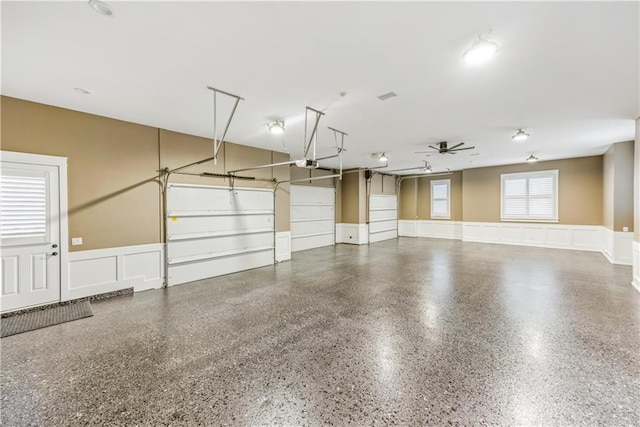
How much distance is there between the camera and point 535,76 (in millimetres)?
2969

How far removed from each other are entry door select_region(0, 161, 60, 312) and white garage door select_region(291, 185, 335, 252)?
18.4ft

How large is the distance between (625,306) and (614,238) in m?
3.97

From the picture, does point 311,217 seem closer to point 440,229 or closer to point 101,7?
point 440,229

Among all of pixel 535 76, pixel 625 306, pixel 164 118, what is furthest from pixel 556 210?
pixel 164 118

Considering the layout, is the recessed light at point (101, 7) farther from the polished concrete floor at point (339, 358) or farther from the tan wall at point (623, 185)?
the tan wall at point (623, 185)

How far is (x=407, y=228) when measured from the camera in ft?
40.7

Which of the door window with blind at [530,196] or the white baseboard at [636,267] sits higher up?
the door window with blind at [530,196]

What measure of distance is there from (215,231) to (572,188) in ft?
34.7

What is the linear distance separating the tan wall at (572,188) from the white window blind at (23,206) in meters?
11.9

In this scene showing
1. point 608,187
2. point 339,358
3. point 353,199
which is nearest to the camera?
point 339,358

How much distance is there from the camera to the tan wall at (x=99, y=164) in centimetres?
362

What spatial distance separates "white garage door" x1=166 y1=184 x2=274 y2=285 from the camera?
199 inches

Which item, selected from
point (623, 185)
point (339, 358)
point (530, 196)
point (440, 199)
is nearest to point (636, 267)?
point (623, 185)

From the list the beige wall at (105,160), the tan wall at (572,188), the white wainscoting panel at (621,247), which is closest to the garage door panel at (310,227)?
the beige wall at (105,160)
